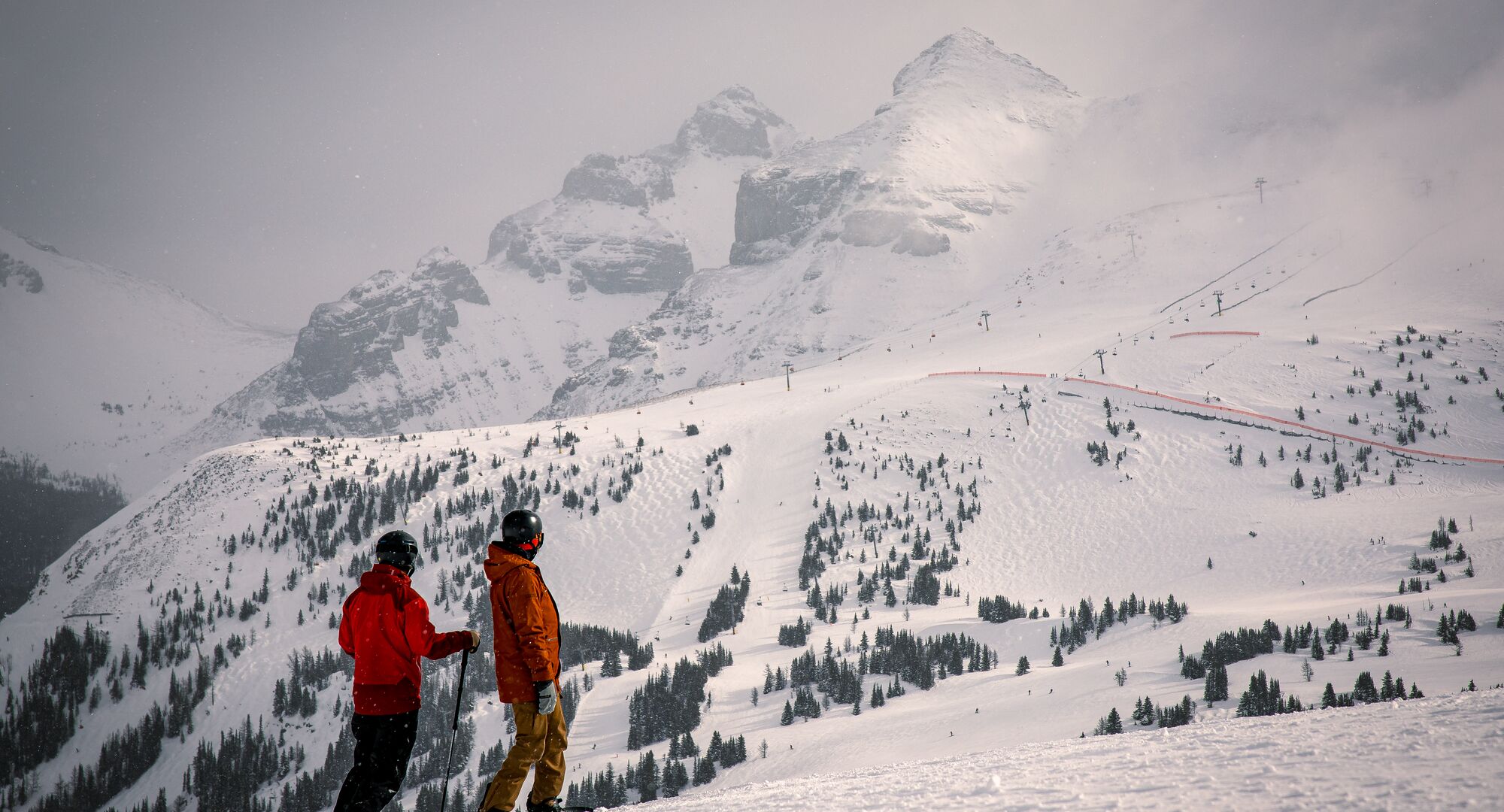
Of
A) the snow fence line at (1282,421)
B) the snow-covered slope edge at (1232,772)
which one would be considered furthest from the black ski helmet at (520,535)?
the snow fence line at (1282,421)

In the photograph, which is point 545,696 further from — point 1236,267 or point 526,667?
point 1236,267

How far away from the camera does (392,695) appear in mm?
8000

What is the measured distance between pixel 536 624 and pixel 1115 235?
6894 inches

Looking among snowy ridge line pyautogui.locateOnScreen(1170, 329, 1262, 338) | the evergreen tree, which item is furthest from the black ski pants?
snowy ridge line pyautogui.locateOnScreen(1170, 329, 1262, 338)

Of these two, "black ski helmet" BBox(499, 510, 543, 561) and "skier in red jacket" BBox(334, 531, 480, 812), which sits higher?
"black ski helmet" BBox(499, 510, 543, 561)

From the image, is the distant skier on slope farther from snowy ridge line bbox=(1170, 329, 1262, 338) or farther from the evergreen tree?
snowy ridge line bbox=(1170, 329, 1262, 338)

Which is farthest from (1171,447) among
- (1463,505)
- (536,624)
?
(536,624)

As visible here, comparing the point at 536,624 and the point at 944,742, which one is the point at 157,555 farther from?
the point at 536,624

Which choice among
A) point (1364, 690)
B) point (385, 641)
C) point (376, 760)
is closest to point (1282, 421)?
point (1364, 690)

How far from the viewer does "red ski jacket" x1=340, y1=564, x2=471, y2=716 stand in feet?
26.0

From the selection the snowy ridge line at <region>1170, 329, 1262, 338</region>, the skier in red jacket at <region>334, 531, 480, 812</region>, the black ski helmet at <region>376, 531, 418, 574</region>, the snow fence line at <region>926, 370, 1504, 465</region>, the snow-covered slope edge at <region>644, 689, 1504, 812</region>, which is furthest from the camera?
the snowy ridge line at <region>1170, 329, 1262, 338</region>

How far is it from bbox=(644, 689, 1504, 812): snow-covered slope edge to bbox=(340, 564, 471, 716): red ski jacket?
3513 mm

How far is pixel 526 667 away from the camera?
8094mm

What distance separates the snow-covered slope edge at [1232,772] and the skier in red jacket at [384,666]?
328 cm
